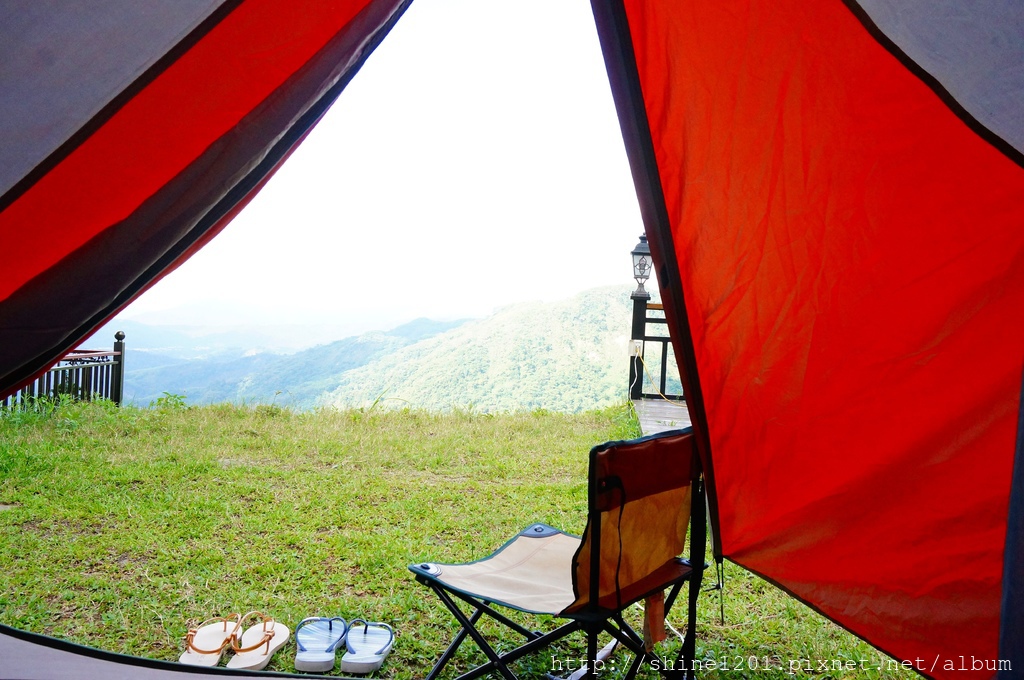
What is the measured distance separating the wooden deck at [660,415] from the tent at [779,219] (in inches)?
90.7

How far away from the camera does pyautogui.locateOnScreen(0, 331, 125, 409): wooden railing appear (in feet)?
17.4

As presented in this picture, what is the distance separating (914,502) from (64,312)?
212 centimetres

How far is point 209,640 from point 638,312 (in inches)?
172

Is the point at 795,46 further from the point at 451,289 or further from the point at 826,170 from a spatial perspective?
the point at 451,289

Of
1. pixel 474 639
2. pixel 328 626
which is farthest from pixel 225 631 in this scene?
pixel 474 639

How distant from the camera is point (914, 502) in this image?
5.81ft

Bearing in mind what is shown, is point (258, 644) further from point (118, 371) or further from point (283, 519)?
point (118, 371)

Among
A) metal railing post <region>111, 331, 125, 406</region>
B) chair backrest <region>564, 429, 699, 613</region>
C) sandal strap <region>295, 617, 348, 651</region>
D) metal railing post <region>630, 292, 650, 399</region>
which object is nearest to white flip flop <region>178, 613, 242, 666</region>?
sandal strap <region>295, 617, 348, 651</region>

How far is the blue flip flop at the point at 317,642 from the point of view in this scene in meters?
2.01

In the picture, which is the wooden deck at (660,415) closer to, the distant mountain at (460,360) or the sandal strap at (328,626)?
the sandal strap at (328,626)

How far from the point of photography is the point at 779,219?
1818mm

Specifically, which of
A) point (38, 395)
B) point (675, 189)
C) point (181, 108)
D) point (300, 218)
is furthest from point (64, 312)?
point (300, 218)

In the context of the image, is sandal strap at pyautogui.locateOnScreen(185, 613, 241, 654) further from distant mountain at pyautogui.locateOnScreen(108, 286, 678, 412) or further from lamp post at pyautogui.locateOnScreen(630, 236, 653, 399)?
distant mountain at pyautogui.locateOnScreen(108, 286, 678, 412)

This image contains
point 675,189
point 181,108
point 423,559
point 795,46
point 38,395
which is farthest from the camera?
point 38,395
